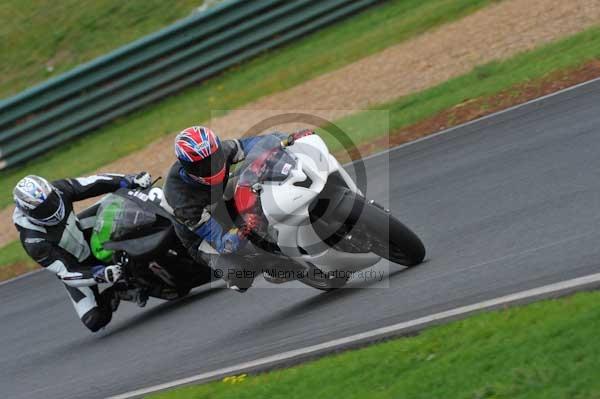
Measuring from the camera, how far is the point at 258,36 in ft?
57.2

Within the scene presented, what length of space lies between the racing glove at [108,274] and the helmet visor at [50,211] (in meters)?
0.63

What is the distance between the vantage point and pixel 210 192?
7383 mm

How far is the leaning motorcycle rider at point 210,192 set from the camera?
6.95 meters

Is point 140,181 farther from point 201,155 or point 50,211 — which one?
point 201,155

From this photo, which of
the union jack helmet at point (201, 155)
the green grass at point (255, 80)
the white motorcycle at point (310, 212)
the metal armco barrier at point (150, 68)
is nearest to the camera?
the white motorcycle at point (310, 212)

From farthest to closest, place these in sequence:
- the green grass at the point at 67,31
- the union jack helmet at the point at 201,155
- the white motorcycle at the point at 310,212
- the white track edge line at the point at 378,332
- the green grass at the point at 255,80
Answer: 1. the green grass at the point at 67,31
2. the green grass at the point at 255,80
3. the union jack helmet at the point at 201,155
4. the white motorcycle at the point at 310,212
5. the white track edge line at the point at 378,332

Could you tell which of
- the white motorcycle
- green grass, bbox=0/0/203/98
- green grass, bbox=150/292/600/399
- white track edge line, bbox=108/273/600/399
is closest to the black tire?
the white motorcycle

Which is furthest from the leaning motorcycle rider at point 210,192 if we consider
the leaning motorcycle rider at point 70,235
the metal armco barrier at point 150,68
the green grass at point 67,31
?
the green grass at point 67,31

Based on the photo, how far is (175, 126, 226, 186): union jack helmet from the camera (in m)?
6.92

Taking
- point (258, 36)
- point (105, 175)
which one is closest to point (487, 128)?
point (105, 175)

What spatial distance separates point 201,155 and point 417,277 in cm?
184

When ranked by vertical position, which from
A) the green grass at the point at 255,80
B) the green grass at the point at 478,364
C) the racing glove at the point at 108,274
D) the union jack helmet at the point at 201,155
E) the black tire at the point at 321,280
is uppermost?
the union jack helmet at the point at 201,155

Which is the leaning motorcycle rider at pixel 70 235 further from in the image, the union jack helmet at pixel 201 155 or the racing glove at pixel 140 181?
the union jack helmet at pixel 201 155

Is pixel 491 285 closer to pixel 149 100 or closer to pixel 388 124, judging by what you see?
pixel 388 124
